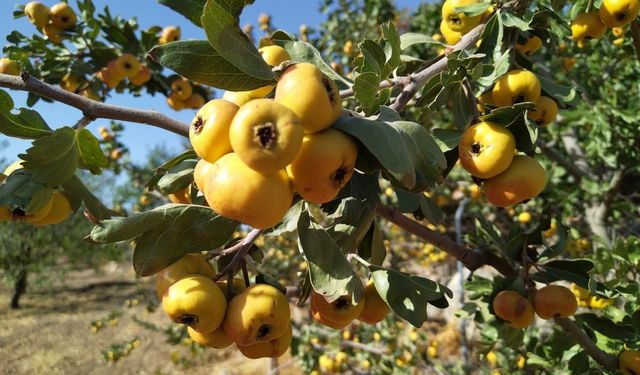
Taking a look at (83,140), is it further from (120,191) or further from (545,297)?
(120,191)

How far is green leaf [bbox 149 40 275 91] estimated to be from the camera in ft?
3.05

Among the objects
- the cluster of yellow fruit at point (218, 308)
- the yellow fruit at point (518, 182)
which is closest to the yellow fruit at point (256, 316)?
the cluster of yellow fruit at point (218, 308)

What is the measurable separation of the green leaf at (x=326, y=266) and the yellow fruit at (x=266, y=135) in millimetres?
343

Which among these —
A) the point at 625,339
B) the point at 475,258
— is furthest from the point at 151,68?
the point at 625,339

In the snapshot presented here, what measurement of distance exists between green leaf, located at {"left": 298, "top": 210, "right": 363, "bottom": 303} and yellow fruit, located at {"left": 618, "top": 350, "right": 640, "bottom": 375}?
5.12ft

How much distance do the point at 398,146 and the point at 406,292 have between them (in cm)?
56

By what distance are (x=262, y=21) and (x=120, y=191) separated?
1893cm

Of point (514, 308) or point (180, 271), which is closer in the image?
point (180, 271)

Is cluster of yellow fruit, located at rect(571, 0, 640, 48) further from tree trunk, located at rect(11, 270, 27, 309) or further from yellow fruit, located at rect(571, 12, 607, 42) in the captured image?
tree trunk, located at rect(11, 270, 27, 309)

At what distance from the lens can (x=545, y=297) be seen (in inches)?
67.2

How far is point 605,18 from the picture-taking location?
203 cm

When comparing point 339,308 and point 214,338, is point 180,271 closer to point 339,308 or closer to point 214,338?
point 214,338

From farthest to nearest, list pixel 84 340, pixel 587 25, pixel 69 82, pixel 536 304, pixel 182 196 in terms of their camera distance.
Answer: pixel 84 340 → pixel 69 82 → pixel 587 25 → pixel 536 304 → pixel 182 196

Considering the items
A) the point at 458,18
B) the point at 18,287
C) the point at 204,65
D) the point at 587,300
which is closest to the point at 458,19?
the point at 458,18
